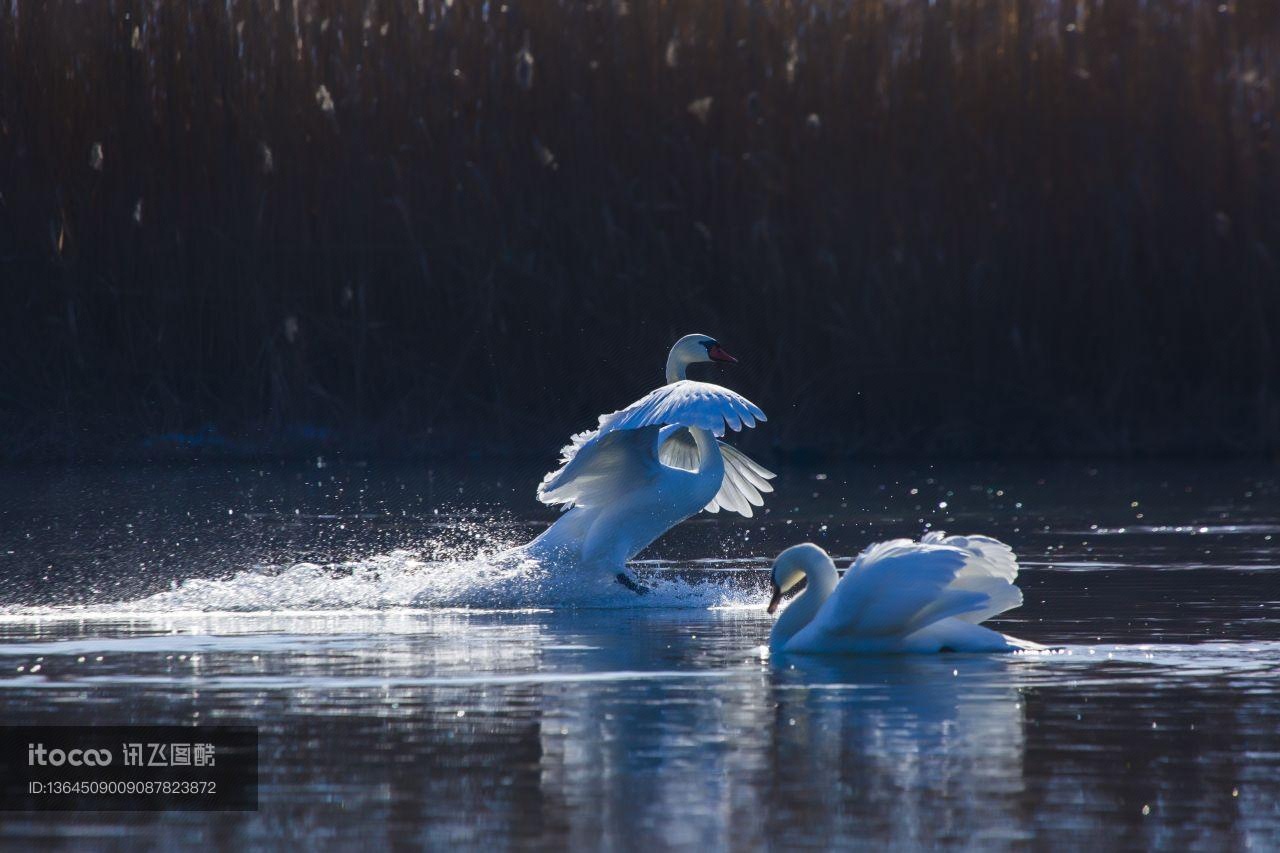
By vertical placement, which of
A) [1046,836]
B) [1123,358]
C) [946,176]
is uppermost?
[946,176]

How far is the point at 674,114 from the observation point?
73.0 feet

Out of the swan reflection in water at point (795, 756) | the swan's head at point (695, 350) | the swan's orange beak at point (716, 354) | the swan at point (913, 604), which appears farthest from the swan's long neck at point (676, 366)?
the swan reflection in water at point (795, 756)

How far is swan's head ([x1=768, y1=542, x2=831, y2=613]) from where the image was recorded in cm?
920

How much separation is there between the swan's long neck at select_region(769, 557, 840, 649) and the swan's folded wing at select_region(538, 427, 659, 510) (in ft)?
9.36

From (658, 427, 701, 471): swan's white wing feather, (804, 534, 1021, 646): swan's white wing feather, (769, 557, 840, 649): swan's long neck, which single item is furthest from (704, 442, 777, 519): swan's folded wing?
(804, 534, 1021, 646): swan's white wing feather

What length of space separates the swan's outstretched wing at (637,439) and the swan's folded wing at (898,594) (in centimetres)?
221

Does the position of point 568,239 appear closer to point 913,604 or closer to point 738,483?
point 738,483

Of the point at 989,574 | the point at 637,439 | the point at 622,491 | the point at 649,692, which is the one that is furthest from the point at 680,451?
the point at 649,692

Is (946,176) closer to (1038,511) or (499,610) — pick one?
(1038,511)

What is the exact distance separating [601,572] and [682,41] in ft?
36.7

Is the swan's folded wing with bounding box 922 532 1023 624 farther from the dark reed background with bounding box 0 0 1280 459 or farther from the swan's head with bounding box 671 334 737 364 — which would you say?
the dark reed background with bounding box 0 0 1280 459

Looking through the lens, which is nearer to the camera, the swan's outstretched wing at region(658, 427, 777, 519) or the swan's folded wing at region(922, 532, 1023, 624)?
the swan's folded wing at region(922, 532, 1023, 624)

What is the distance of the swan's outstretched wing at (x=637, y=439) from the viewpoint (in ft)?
36.7

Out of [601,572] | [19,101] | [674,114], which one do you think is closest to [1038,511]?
[601,572]
